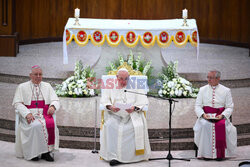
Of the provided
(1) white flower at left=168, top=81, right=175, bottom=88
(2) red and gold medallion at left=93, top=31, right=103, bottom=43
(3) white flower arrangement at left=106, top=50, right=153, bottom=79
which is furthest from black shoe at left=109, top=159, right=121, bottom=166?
(2) red and gold medallion at left=93, top=31, right=103, bottom=43

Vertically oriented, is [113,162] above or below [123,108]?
below

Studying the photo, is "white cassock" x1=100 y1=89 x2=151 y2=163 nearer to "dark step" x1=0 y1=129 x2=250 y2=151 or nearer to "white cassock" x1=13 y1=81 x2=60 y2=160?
"dark step" x1=0 y1=129 x2=250 y2=151

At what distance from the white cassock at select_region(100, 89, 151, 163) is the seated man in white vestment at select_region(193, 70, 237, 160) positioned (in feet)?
2.80

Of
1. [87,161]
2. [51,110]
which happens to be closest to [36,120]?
[51,110]

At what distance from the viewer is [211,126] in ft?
25.4

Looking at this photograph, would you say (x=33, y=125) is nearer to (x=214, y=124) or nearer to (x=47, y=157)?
(x=47, y=157)

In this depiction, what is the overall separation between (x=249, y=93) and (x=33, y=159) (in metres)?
5.08

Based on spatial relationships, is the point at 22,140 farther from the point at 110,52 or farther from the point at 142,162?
the point at 110,52

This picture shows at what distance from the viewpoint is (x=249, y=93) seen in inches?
418

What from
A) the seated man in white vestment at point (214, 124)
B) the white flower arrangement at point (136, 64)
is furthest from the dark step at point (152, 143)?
the white flower arrangement at point (136, 64)

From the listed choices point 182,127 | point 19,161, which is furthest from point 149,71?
point 19,161

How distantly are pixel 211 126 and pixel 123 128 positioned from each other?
1352 mm

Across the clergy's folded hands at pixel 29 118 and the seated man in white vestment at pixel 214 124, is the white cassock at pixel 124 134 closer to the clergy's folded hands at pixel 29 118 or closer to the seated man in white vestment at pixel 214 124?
the seated man in white vestment at pixel 214 124

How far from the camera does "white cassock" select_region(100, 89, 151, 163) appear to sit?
748 cm
